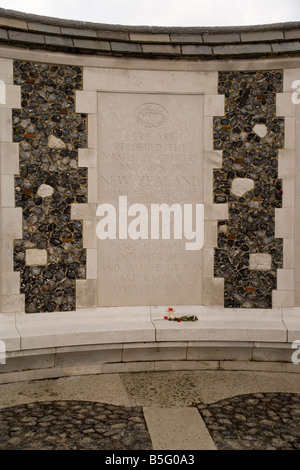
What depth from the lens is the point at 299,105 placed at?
5121 mm

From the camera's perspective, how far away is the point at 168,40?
5070 mm

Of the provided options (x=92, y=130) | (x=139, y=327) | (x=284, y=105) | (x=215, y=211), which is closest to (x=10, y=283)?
(x=139, y=327)

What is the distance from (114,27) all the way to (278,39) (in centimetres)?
194

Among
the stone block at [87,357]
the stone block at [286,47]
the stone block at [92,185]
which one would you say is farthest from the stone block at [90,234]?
the stone block at [286,47]

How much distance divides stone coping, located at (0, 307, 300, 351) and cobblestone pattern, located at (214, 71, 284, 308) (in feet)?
0.99

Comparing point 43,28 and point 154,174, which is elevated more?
point 43,28

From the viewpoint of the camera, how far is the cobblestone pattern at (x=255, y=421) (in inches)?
125

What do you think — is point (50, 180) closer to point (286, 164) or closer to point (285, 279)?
point (286, 164)

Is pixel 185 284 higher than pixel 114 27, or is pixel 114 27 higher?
pixel 114 27

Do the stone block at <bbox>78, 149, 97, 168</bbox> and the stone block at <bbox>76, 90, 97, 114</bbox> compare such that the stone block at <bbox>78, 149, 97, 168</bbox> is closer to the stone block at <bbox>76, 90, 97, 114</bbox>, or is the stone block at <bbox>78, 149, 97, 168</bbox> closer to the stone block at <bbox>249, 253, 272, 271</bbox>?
the stone block at <bbox>76, 90, 97, 114</bbox>

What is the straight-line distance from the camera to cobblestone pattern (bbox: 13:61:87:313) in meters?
4.89

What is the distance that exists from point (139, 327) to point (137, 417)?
4.17ft
